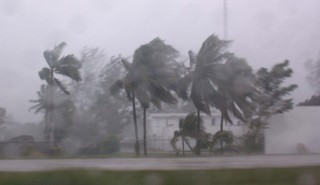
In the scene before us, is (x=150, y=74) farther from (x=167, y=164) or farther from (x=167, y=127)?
(x=167, y=164)

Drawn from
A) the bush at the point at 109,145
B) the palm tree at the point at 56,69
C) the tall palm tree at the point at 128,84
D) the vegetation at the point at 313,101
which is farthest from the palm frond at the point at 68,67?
the vegetation at the point at 313,101

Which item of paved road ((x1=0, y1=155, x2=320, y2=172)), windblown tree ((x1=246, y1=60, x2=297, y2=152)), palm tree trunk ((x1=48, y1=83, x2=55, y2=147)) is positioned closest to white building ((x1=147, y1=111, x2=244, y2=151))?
windblown tree ((x1=246, y1=60, x2=297, y2=152))

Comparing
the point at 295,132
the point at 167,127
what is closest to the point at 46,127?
the point at 167,127

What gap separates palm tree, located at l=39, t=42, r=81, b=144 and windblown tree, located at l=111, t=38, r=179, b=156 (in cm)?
347

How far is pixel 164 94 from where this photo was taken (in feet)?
114

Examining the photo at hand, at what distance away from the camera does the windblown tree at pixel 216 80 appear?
112ft

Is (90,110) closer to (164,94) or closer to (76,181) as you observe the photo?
(164,94)

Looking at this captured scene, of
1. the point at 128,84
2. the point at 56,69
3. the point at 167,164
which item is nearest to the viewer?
the point at 167,164

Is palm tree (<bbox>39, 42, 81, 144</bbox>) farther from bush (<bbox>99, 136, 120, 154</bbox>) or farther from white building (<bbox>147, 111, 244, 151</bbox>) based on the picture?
white building (<bbox>147, 111, 244, 151</bbox>)

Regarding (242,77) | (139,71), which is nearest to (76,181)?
(139,71)

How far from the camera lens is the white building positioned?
1592 inches

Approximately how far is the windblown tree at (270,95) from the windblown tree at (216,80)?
85 centimetres

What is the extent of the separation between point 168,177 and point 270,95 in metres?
26.3

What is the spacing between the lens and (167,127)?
1870 inches
